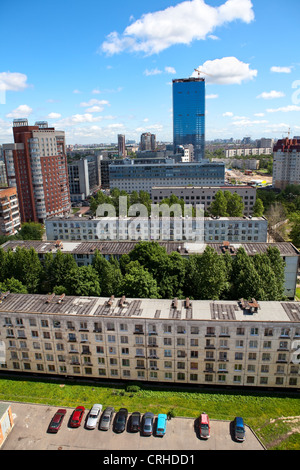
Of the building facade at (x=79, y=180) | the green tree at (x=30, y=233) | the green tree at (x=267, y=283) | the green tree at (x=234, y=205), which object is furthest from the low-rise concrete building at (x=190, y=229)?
the building facade at (x=79, y=180)

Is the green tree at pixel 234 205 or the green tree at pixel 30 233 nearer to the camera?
the green tree at pixel 30 233

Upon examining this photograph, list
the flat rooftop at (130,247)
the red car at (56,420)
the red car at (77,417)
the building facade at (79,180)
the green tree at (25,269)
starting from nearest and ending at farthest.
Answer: the red car at (56,420)
the red car at (77,417)
the green tree at (25,269)
the flat rooftop at (130,247)
the building facade at (79,180)

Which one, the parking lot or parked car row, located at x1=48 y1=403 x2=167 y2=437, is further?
parked car row, located at x1=48 y1=403 x2=167 y2=437

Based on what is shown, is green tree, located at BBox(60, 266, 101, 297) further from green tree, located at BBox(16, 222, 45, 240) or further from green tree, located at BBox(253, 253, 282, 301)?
green tree, located at BBox(16, 222, 45, 240)

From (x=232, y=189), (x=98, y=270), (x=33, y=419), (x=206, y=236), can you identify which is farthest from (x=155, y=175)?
(x=33, y=419)

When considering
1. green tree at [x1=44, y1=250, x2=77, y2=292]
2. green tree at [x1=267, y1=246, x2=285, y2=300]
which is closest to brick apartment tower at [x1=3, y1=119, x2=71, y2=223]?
green tree at [x1=44, y1=250, x2=77, y2=292]

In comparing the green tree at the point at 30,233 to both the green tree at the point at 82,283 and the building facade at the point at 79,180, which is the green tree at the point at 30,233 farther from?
the building facade at the point at 79,180

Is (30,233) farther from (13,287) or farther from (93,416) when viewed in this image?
(93,416)
